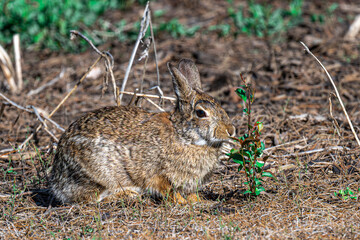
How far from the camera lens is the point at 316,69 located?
7605 millimetres

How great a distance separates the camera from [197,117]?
172 inches

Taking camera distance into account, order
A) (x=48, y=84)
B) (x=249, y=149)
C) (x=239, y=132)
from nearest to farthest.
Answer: (x=249, y=149), (x=239, y=132), (x=48, y=84)

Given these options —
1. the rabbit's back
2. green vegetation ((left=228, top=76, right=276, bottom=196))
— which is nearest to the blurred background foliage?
the rabbit's back

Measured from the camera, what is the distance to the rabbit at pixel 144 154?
14.4 ft

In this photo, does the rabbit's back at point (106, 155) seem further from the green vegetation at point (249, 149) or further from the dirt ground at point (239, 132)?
the green vegetation at point (249, 149)

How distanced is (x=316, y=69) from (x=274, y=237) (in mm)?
4625

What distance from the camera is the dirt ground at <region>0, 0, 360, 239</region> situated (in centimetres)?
387

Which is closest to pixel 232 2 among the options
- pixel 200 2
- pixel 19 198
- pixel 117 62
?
pixel 200 2

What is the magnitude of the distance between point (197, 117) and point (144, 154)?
62cm

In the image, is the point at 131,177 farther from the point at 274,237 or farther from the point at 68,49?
the point at 68,49

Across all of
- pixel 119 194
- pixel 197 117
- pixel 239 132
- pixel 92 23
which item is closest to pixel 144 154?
pixel 119 194

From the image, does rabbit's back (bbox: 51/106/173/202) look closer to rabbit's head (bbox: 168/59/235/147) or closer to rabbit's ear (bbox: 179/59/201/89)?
rabbit's head (bbox: 168/59/235/147)

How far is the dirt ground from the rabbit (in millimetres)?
178

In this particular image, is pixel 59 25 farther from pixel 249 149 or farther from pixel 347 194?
pixel 347 194
